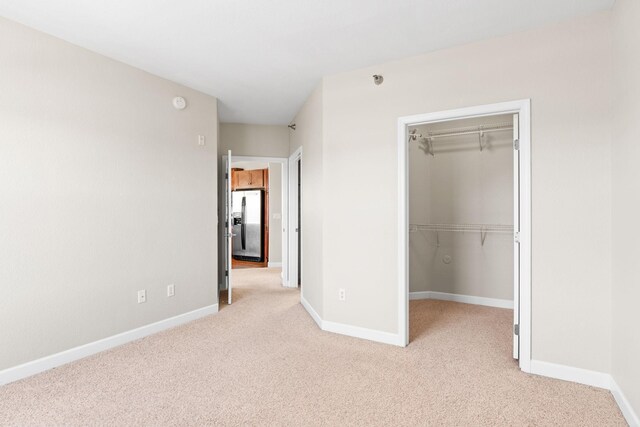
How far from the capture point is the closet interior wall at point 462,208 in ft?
12.9

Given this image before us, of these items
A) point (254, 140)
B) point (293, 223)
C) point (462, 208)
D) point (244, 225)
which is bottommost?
point (244, 225)

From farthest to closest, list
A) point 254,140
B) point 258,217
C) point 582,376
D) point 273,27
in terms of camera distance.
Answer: point 258,217, point 254,140, point 273,27, point 582,376

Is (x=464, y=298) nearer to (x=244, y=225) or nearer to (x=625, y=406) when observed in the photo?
(x=625, y=406)

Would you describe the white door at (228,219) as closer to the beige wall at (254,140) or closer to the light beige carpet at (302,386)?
the beige wall at (254,140)

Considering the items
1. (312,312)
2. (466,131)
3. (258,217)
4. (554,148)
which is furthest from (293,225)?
(554,148)

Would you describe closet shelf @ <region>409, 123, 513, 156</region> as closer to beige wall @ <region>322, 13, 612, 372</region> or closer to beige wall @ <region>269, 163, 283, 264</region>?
beige wall @ <region>322, 13, 612, 372</region>

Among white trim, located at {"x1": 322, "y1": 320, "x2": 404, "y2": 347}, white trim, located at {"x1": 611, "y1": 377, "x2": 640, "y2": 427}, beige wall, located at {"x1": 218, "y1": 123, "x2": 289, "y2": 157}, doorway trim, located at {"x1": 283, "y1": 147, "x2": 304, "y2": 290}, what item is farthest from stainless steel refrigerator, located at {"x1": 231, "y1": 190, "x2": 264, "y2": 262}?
white trim, located at {"x1": 611, "y1": 377, "x2": 640, "y2": 427}

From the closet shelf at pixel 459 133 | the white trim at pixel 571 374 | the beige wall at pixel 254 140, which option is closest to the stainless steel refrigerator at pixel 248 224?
the beige wall at pixel 254 140

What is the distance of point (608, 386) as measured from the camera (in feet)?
6.88

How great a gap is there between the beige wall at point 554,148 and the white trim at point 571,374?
39 millimetres

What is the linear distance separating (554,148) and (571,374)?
155cm

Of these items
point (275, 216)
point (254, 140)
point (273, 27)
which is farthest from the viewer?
point (275, 216)

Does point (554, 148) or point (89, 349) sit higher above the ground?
point (554, 148)

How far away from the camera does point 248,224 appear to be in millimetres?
7270
